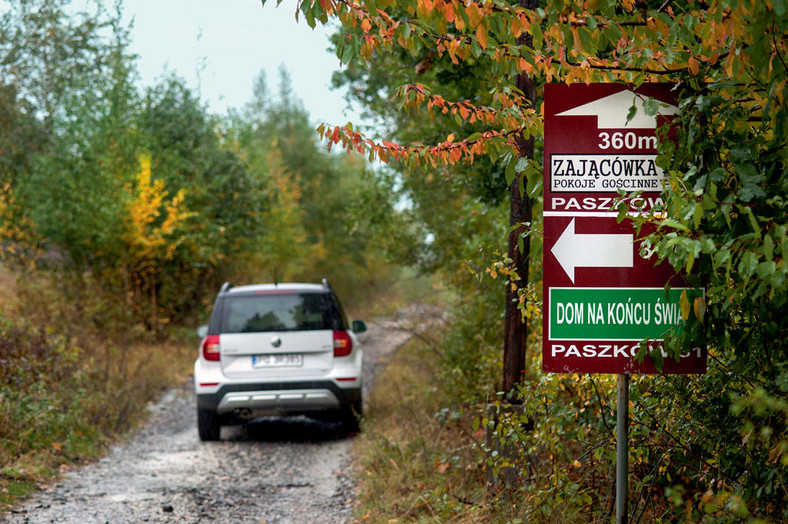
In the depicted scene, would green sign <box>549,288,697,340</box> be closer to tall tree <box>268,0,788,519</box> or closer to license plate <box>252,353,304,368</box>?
tall tree <box>268,0,788,519</box>

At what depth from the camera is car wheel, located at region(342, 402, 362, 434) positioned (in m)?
10.1

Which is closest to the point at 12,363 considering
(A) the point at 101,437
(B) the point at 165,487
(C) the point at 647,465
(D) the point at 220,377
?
(A) the point at 101,437

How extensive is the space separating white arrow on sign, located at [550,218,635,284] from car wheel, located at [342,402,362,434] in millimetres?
6514

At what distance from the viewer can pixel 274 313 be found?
10.0 m

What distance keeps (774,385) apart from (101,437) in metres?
8.21

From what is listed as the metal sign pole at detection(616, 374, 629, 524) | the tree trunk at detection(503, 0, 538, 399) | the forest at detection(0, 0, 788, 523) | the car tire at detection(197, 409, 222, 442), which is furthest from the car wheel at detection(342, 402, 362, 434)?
the metal sign pole at detection(616, 374, 629, 524)

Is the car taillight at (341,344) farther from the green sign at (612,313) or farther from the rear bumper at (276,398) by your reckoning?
the green sign at (612,313)

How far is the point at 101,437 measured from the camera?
31.7ft

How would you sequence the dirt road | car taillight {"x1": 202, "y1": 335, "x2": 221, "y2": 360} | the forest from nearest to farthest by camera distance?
1. the forest
2. the dirt road
3. car taillight {"x1": 202, "y1": 335, "x2": 221, "y2": 360}

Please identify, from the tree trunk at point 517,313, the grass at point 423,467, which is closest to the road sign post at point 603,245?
the grass at point 423,467

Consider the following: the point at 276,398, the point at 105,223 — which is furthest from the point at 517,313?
the point at 105,223

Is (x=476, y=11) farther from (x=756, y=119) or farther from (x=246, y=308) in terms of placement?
(x=246, y=308)

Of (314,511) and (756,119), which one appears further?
(314,511)

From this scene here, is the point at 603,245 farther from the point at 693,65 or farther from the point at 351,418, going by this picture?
the point at 351,418
